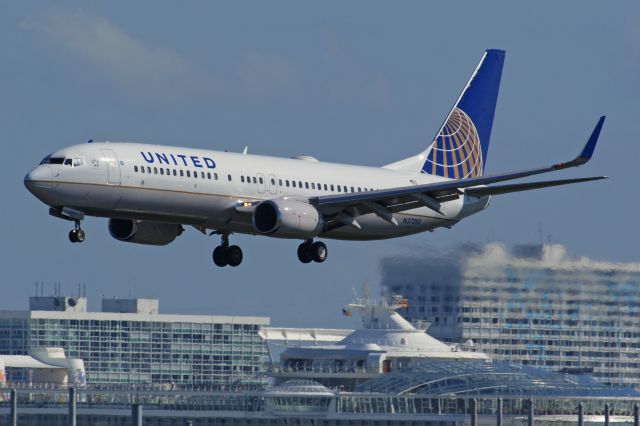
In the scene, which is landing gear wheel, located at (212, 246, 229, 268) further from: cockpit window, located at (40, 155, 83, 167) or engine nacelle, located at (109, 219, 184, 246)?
cockpit window, located at (40, 155, 83, 167)

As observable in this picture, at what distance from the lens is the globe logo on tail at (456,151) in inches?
3593

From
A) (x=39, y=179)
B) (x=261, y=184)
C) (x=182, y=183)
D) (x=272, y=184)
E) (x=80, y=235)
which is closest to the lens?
(x=39, y=179)

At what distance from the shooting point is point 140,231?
78.5 m

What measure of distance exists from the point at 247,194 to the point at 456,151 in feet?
60.4

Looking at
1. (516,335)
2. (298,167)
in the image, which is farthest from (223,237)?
(516,335)

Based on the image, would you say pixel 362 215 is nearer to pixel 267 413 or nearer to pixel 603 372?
pixel 267 413

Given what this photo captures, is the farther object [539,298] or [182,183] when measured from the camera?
[539,298]

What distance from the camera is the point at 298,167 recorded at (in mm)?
80125

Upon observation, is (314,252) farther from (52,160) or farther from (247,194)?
(52,160)

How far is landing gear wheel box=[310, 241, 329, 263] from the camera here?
3177 inches

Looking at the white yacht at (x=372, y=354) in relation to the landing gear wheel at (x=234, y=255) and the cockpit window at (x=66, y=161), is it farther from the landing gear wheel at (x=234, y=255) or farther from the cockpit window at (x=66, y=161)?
the cockpit window at (x=66, y=161)

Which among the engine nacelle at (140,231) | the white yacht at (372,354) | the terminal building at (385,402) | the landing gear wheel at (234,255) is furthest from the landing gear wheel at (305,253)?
the white yacht at (372,354)

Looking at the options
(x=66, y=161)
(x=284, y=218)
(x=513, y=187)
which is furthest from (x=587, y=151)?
(x=66, y=161)

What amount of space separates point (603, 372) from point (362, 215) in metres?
83.7
